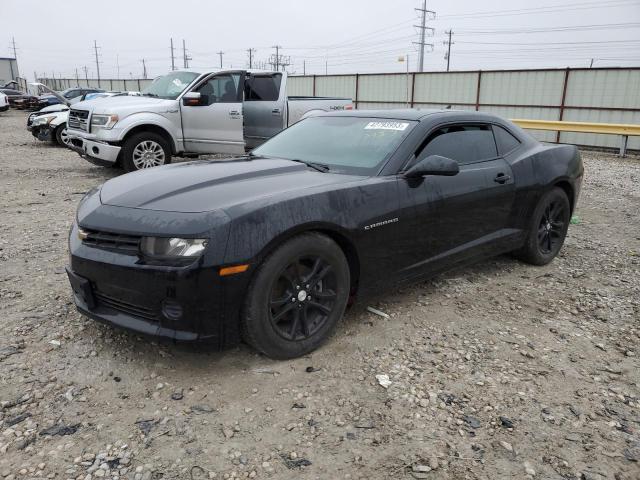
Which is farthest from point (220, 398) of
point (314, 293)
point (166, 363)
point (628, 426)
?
point (628, 426)

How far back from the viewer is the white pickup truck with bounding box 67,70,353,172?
8.42 metres

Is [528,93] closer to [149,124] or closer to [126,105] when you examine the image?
[149,124]

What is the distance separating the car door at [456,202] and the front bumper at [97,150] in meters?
6.15

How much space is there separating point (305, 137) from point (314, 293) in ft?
5.31

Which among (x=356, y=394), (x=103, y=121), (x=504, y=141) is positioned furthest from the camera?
(x=103, y=121)

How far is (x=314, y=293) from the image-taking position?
9.95 feet

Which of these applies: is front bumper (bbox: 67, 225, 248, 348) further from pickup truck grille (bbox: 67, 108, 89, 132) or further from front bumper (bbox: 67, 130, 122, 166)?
pickup truck grille (bbox: 67, 108, 89, 132)

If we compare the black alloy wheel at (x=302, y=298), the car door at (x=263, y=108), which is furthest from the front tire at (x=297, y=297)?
the car door at (x=263, y=108)

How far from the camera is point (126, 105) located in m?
8.55

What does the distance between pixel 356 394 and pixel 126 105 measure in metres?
7.40

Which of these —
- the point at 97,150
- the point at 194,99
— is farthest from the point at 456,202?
the point at 97,150

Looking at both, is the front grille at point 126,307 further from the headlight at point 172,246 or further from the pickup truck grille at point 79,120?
the pickup truck grille at point 79,120

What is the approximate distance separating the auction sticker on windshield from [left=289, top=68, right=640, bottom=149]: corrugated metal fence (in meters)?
13.1

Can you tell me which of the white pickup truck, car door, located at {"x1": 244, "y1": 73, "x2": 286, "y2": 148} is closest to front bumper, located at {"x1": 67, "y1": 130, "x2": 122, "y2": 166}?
the white pickup truck
